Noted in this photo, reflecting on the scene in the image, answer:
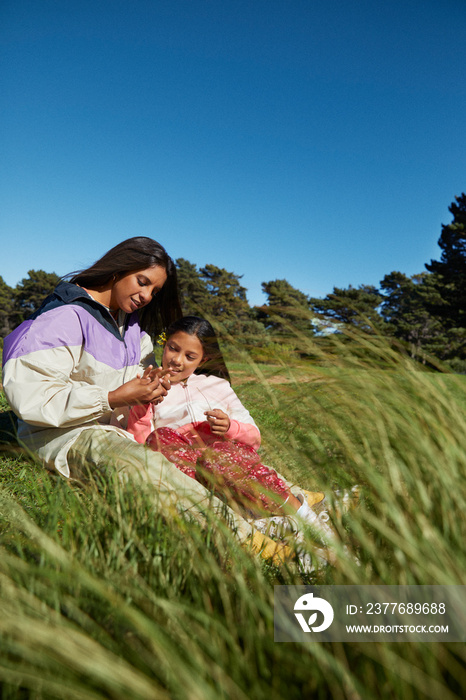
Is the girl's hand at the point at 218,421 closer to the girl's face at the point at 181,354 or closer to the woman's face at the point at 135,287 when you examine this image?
the girl's face at the point at 181,354

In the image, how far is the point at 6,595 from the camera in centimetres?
108

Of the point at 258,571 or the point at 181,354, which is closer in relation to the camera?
the point at 258,571

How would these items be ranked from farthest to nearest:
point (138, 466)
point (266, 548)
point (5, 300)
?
1. point (5, 300)
2. point (138, 466)
3. point (266, 548)

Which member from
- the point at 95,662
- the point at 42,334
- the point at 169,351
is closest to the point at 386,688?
the point at 95,662

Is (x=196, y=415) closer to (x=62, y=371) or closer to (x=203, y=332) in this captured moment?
(x=203, y=332)

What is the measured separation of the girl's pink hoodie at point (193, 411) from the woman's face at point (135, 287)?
0.66 meters

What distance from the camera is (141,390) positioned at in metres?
2.45

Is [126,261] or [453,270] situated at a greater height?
[453,270]

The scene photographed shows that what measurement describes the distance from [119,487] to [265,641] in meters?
0.85

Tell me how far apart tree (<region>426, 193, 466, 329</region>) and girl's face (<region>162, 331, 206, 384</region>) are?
26.4 meters

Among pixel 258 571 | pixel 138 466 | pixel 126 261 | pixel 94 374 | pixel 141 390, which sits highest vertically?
pixel 126 261

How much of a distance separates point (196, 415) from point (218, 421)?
0.41 metres

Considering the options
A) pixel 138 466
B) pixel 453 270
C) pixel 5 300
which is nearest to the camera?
pixel 138 466

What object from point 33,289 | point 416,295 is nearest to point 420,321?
point 416,295
